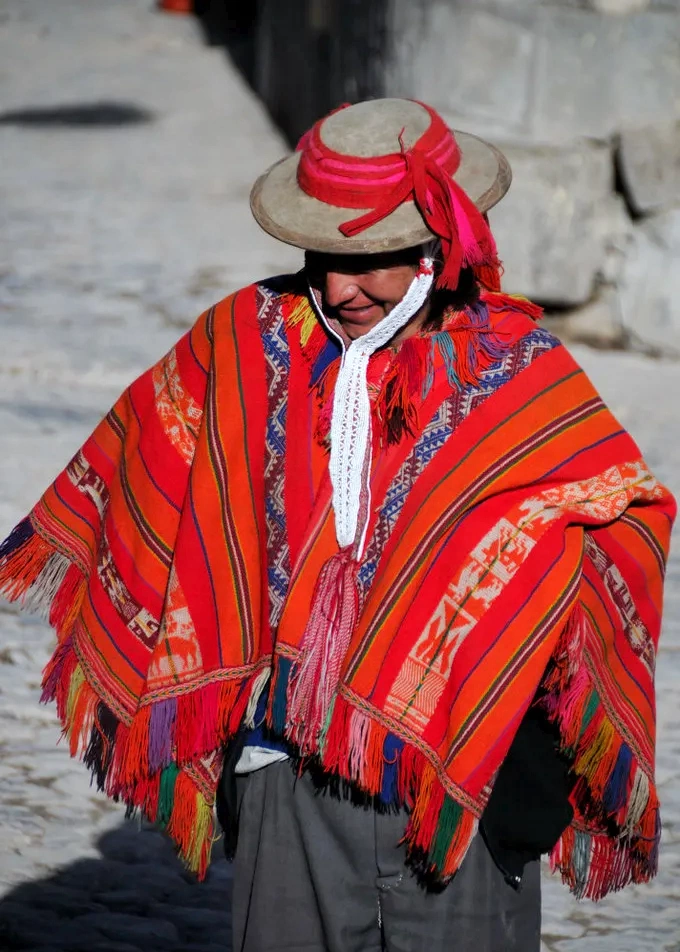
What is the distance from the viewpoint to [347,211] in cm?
241

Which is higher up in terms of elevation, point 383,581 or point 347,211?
point 347,211

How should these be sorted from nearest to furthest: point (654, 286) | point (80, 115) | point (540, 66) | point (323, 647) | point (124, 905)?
point (323, 647), point (124, 905), point (540, 66), point (654, 286), point (80, 115)

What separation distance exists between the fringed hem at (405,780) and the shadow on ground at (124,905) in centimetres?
146

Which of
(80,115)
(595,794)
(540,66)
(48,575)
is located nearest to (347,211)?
(48,575)

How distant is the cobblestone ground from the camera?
3926 mm

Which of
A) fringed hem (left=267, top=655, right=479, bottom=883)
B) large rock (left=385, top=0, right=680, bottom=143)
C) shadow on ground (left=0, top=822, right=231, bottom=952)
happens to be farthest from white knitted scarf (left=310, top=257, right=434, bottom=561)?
large rock (left=385, top=0, right=680, bottom=143)

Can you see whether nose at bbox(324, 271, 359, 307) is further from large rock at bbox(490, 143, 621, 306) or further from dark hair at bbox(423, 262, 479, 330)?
large rock at bbox(490, 143, 621, 306)

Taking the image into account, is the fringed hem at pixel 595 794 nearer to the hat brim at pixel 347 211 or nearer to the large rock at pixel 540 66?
the hat brim at pixel 347 211

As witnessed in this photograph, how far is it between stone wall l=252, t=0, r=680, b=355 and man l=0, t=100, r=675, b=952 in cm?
527

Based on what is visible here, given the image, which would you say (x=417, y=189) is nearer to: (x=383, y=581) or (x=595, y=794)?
(x=383, y=581)

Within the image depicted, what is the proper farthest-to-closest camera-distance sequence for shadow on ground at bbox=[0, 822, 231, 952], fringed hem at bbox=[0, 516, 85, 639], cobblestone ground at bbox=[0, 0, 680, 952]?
cobblestone ground at bbox=[0, 0, 680, 952] < shadow on ground at bbox=[0, 822, 231, 952] < fringed hem at bbox=[0, 516, 85, 639]

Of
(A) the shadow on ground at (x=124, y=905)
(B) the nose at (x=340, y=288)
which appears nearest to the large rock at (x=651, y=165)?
(A) the shadow on ground at (x=124, y=905)

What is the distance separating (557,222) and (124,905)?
4.99m

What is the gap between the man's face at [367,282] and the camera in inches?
95.7
